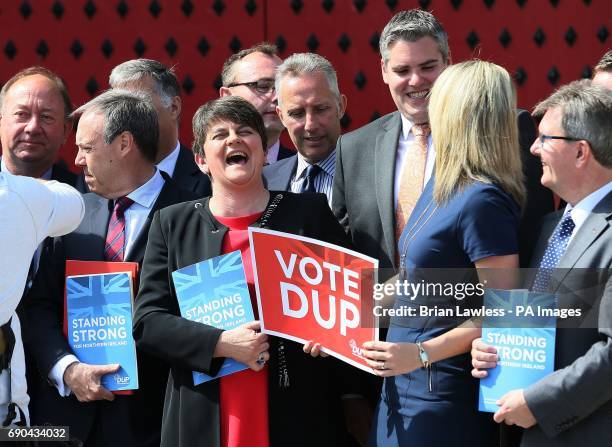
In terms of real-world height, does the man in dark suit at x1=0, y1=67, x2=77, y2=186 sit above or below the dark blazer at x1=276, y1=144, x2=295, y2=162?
above

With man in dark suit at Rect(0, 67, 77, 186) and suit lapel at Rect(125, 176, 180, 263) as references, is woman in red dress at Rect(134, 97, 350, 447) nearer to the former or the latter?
suit lapel at Rect(125, 176, 180, 263)

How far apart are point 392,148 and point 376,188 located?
169 millimetres

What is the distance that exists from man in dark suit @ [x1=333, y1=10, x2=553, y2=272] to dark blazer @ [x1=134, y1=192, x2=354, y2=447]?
0.21m

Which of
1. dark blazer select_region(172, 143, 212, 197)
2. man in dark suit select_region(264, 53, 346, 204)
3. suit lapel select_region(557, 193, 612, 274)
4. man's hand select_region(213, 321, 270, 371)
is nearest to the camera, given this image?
suit lapel select_region(557, 193, 612, 274)

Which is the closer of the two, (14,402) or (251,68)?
(14,402)

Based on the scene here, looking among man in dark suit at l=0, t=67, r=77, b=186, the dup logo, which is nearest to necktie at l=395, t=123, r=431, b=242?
the dup logo

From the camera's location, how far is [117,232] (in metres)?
4.30

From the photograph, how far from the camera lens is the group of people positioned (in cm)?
342

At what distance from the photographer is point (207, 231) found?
3906mm

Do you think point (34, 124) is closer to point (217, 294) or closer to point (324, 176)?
point (324, 176)

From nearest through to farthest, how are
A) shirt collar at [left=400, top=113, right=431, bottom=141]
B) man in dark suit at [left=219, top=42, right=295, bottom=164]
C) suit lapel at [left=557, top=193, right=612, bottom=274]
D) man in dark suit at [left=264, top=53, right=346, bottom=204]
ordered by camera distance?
suit lapel at [left=557, top=193, right=612, bottom=274], shirt collar at [left=400, top=113, right=431, bottom=141], man in dark suit at [left=264, top=53, right=346, bottom=204], man in dark suit at [left=219, top=42, right=295, bottom=164]

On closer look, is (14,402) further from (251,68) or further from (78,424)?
(251,68)

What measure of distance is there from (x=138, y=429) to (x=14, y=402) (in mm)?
568

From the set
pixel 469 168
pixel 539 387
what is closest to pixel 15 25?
pixel 469 168
